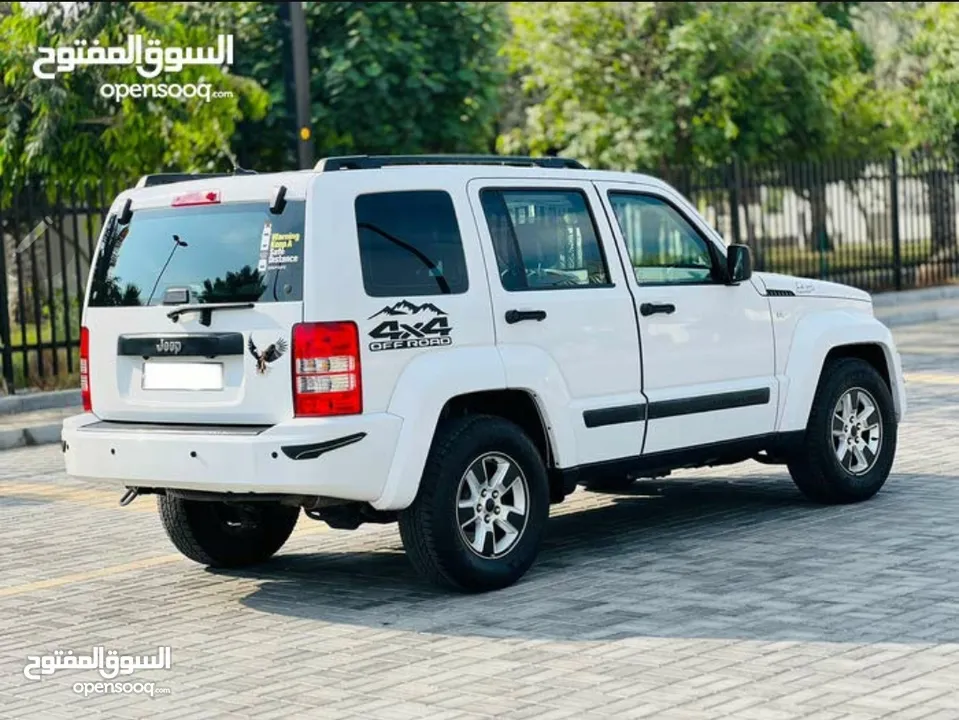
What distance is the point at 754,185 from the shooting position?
26016 millimetres

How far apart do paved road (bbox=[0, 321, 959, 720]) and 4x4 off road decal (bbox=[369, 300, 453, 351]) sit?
1121 millimetres

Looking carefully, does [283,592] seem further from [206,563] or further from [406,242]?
[406,242]

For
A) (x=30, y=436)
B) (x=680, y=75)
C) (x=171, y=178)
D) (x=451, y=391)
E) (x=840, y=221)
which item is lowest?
(x=30, y=436)

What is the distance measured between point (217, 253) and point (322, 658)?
195cm

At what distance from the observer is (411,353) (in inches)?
298

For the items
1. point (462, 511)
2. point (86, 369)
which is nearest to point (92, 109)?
point (86, 369)

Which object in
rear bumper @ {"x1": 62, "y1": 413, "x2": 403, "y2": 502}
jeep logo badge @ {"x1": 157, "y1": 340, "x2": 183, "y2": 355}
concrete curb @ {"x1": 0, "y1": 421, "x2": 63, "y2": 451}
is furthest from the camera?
concrete curb @ {"x1": 0, "y1": 421, "x2": 63, "y2": 451}

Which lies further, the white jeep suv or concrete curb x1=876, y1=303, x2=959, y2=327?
concrete curb x1=876, y1=303, x2=959, y2=327

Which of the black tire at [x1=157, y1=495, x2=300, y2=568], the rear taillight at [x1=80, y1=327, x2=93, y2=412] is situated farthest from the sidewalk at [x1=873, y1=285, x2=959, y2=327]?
the rear taillight at [x1=80, y1=327, x2=93, y2=412]

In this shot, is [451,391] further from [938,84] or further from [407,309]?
[938,84]

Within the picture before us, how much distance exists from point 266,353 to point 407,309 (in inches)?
24.4

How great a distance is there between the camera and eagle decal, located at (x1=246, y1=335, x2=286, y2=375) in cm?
740

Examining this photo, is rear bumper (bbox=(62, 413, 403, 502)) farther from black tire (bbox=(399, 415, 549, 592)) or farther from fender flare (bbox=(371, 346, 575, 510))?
black tire (bbox=(399, 415, 549, 592))

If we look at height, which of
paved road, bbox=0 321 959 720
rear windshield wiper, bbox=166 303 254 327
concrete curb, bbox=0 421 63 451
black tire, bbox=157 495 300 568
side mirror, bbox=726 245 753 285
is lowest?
paved road, bbox=0 321 959 720
